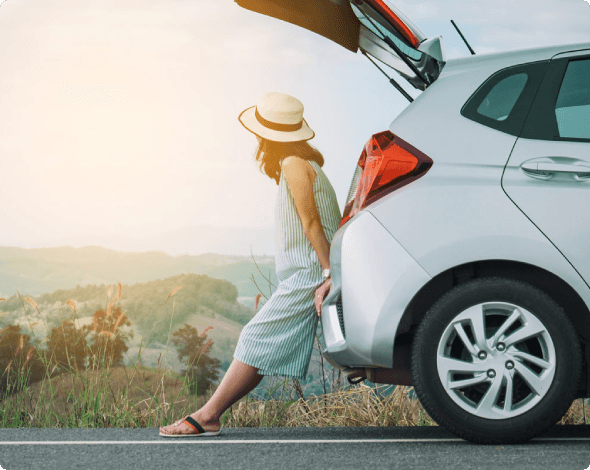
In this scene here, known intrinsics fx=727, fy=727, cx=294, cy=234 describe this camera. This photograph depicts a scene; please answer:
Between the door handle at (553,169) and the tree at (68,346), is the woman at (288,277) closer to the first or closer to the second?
the door handle at (553,169)

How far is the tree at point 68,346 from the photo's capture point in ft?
17.6

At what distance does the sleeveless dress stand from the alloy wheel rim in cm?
96

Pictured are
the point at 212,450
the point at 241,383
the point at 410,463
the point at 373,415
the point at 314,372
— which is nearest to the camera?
the point at 410,463

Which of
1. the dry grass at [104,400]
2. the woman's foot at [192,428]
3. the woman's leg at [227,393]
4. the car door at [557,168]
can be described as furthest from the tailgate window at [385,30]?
the dry grass at [104,400]

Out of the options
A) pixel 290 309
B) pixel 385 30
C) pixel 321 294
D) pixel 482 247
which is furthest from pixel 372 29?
pixel 290 309

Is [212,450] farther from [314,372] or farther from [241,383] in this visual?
[314,372]

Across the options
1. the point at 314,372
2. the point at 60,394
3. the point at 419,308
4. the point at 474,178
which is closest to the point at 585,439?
the point at 419,308

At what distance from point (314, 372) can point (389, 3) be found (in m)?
2.82

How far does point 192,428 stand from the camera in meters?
3.85

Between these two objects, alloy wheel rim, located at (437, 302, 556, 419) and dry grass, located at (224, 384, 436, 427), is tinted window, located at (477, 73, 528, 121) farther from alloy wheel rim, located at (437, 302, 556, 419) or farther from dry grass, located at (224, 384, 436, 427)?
dry grass, located at (224, 384, 436, 427)

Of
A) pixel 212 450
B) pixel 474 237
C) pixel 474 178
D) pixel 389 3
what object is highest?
pixel 389 3

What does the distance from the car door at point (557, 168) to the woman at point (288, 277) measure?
3.61 ft

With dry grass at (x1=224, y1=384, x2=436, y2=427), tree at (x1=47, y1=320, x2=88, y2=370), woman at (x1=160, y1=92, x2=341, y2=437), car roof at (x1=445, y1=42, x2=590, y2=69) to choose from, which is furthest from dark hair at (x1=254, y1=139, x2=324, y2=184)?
tree at (x1=47, y1=320, x2=88, y2=370)

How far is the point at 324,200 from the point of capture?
3906mm
